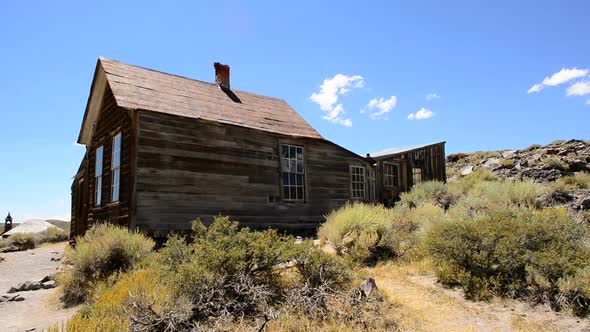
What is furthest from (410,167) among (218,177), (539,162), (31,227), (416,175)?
(31,227)

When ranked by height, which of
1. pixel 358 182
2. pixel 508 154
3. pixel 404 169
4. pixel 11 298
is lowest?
pixel 11 298

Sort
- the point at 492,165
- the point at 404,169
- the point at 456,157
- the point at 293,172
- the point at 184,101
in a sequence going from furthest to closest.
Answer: the point at 456,157 < the point at 492,165 < the point at 404,169 < the point at 293,172 < the point at 184,101

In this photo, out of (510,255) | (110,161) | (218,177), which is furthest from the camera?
(110,161)

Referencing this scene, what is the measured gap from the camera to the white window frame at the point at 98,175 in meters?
12.4

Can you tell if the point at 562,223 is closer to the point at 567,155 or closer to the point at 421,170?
the point at 421,170

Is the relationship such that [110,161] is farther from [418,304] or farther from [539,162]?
[539,162]

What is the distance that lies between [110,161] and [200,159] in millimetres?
3156

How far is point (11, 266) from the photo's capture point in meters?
13.3

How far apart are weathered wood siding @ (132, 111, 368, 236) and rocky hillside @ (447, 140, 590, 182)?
11169 millimetres

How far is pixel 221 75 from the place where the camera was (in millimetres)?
14227

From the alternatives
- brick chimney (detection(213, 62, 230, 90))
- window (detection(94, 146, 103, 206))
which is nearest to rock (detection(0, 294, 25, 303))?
window (detection(94, 146, 103, 206))

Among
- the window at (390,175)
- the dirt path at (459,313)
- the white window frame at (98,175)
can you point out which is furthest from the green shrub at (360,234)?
the window at (390,175)

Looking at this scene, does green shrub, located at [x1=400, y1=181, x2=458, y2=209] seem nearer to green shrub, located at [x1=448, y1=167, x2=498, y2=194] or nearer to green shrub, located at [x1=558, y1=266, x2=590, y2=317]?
green shrub, located at [x1=448, y1=167, x2=498, y2=194]

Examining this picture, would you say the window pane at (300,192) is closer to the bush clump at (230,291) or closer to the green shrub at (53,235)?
the bush clump at (230,291)
